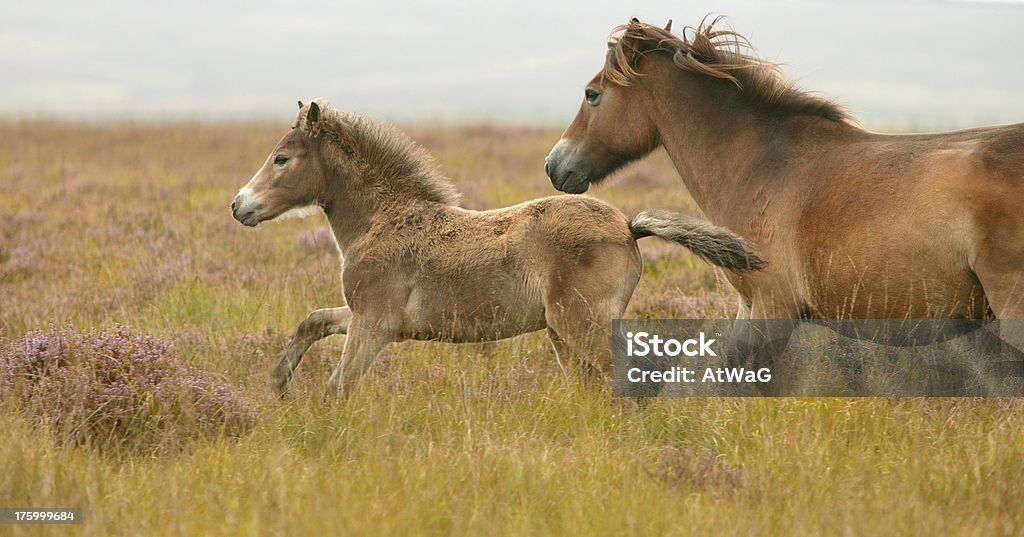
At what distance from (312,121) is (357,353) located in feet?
5.43

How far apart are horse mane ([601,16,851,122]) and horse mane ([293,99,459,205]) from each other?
133cm

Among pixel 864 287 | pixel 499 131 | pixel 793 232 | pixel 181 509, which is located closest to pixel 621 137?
pixel 793 232

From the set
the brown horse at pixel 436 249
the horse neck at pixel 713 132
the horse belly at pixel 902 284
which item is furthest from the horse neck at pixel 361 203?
the horse belly at pixel 902 284

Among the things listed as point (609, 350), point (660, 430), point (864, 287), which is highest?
point (864, 287)

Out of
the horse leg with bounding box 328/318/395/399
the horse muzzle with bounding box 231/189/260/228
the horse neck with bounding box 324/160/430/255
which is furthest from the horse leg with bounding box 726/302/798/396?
the horse muzzle with bounding box 231/189/260/228

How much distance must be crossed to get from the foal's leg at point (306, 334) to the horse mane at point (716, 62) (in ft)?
7.52

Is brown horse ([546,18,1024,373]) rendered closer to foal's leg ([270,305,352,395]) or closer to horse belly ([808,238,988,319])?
horse belly ([808,238,988,319])

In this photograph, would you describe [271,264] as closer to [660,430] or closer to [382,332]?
[382,332]

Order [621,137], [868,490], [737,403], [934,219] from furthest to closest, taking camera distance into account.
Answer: [621,137], [737,403], [934,219], [868,490]

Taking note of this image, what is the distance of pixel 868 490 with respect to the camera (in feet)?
14.7

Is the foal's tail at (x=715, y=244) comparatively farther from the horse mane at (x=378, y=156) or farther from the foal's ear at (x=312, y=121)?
the foal's ear at (x=312, y=121)

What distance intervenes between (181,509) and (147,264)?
607cm

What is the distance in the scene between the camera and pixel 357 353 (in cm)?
607

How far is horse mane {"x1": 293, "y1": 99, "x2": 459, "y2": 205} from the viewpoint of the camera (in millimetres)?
6746
